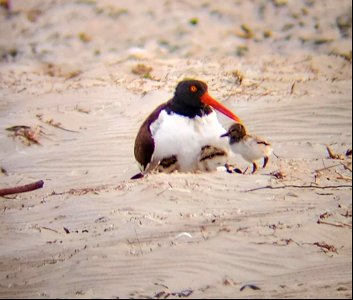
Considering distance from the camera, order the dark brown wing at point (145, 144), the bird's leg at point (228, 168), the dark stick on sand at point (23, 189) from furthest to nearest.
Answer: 1. the dark stick on sand at point (23, 189)
2. the dark brown wing at point (145, 144)
3. the bird's leg at point (228, 168)

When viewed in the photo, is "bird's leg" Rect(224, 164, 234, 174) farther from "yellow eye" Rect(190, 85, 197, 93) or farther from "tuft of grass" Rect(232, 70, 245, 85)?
"tuft of grass" Rect(232, 70, 245, 85)

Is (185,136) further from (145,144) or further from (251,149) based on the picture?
(251,149)

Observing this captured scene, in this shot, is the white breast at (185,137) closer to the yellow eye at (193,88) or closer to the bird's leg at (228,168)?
the bird's leg at (228,168)

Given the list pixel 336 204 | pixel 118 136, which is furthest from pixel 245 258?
pixel 118 136

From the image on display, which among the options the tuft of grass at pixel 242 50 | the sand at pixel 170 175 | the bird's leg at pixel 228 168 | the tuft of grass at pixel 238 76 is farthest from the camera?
the tuft of grass at pixel 242 50

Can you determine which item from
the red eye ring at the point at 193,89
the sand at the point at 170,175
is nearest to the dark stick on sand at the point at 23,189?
the sand at the point at 170,175

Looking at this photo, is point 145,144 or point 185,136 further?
point 145,144

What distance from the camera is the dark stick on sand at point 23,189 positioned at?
6.55 m

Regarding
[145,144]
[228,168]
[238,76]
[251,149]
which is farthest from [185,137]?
[238,76]

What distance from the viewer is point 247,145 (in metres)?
6.33

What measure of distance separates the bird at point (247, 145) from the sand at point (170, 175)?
20 cm

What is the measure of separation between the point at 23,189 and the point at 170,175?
5.61ft

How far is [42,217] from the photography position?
580 centimetres

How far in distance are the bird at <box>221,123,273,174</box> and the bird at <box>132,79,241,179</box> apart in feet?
0.31
